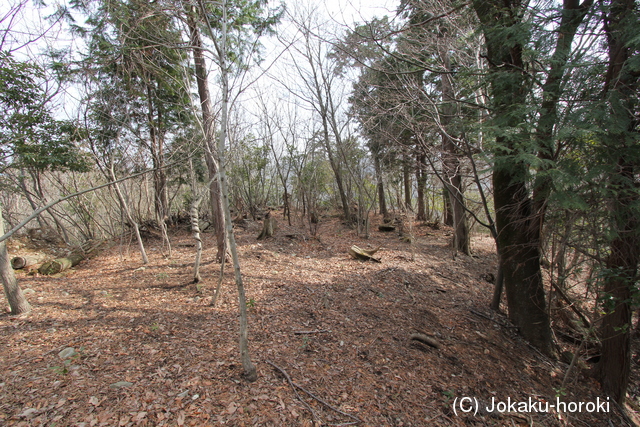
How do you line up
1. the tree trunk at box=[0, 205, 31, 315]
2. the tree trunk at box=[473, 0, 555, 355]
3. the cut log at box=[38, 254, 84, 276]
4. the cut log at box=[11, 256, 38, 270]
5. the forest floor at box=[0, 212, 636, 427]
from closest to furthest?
the forest floor at box=[0, 212, 636, 427]
the tree trunk at box=[473, 0, 555, 355]
the tree trunk at box=[0, 205, 31, 315]
the cut log at box=[11, 256, 38, 270]
the cut log at box=[38, 254, 84, 276]

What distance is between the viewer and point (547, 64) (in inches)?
118

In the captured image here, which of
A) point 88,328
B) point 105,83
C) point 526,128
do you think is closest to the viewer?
point 526,128

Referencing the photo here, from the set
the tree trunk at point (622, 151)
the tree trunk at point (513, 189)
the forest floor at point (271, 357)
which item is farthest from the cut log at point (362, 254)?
the tree trunk at point (622, 151)

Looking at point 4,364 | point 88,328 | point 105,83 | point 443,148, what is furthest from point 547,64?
point 105,83

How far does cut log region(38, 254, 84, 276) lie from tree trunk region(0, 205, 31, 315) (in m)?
2.61

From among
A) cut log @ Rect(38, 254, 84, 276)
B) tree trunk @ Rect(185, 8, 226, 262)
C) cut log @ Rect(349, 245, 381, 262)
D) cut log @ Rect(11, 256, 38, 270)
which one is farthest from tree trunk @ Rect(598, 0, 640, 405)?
cut log @ Rect(11, 256, 38, 270)

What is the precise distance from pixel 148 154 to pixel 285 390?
6805 millimetres

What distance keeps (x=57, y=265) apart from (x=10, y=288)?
2.83 m

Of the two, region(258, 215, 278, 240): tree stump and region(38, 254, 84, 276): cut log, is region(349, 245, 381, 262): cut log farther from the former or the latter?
region(38, 254, 84, 276): cut log

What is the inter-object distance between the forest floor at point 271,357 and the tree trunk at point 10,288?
147 millimetres

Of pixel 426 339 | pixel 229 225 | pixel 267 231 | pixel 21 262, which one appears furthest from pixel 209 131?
pixel 21 262

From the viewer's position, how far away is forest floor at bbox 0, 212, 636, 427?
7.30 ft

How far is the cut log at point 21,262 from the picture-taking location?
546cm

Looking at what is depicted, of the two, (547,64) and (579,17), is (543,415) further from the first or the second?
(579,17)
